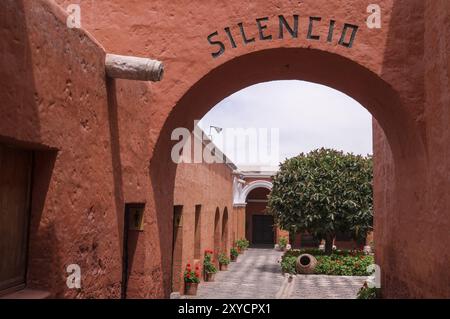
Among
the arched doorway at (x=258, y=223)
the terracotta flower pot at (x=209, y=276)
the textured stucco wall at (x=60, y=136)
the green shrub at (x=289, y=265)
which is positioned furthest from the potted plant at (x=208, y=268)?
the arched doorway at (x=258, y=223)

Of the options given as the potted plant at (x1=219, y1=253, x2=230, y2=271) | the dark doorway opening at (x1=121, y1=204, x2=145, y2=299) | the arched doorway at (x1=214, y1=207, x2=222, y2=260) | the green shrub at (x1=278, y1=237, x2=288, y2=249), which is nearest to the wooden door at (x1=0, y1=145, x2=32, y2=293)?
the dark doorway opening at (x1=121, y1=204, x2=145, y2=299)

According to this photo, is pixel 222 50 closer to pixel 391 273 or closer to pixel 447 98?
pixel 447 98

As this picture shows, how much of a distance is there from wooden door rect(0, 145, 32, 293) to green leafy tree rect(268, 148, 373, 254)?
15.2 m

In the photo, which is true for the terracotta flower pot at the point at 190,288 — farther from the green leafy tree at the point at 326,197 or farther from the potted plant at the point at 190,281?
the green leafy tree at the point at 326,197

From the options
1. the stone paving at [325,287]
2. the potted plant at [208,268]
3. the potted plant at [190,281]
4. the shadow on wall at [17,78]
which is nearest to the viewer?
the shadow on wall at [17,78]

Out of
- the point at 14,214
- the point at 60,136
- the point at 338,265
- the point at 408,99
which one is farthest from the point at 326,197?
the point at 14,214

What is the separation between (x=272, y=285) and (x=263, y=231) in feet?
59.2

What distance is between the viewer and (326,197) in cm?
1811

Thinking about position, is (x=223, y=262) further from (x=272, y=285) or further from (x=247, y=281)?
(x=272, y=285)

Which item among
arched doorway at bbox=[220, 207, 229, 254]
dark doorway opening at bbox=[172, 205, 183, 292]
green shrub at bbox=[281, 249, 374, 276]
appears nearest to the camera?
dark doorway opening at bbox=[172, 205, 183, 292]

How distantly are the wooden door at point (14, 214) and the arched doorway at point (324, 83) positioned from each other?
7.28 ft

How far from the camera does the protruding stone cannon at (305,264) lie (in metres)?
17.3

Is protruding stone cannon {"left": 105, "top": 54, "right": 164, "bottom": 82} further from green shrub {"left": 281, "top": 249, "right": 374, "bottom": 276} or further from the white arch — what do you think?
the white arch

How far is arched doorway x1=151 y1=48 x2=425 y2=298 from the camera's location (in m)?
5.55
